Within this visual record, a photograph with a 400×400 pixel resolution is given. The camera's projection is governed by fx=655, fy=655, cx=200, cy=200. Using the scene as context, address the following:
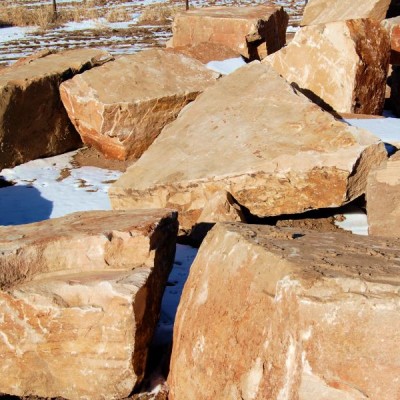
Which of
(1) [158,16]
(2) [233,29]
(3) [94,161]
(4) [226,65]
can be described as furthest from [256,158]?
(1) [158,16]

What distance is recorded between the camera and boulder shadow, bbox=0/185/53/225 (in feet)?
14.0

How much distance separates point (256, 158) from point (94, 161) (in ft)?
6.76

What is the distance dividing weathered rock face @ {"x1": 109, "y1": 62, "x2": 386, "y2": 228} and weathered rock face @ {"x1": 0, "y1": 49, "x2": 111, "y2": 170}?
143cm

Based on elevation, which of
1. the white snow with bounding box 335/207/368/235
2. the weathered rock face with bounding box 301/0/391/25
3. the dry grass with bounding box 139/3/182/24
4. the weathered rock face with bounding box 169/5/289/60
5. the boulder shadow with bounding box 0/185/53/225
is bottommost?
the dry grass with bounding box 139/3/182/24

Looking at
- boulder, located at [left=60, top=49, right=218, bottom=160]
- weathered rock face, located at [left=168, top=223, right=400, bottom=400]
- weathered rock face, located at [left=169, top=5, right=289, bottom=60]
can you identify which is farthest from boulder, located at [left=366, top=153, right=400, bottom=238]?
weathered rock face, located at [left=169, top=5, right=289, bottom=60]

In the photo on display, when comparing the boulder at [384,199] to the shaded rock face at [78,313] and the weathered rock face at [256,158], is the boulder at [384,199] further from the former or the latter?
the shaded rock face at [78,313]

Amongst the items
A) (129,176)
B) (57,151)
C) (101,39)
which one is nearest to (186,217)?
(129,176)

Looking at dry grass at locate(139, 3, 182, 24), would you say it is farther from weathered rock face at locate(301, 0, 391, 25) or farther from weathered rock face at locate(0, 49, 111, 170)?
weathered rock face at locate(0, 49, 111, 170)

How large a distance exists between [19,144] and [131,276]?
10.4ft

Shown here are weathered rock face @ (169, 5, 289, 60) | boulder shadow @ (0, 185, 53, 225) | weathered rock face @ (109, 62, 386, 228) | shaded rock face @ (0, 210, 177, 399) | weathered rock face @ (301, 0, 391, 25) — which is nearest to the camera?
shaded rock face @ (0, 210, 177, 399)

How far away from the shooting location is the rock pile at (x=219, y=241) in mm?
1646

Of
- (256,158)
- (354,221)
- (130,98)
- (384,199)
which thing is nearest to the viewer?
(384,199)

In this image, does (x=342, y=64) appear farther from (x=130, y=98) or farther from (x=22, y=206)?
(x=22, y=206)

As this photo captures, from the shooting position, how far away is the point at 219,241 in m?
2.15
